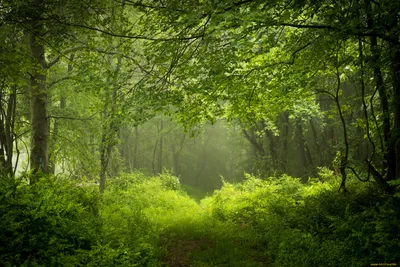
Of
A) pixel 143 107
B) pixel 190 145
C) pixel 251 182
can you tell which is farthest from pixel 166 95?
pixel 190 145

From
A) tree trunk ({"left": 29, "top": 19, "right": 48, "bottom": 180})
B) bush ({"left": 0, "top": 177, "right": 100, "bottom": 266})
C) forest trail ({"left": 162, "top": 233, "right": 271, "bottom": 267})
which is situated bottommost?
forest trail ({"left": 162, "top": 233, "right": 271, "bottom": 267})

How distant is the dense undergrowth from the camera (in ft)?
14.8

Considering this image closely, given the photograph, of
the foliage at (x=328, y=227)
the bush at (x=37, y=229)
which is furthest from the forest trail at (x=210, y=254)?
the bush at (x=37, y=229)

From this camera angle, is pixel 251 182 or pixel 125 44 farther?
pixel 251 182

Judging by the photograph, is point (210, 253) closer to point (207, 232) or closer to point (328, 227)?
point (207, 232)

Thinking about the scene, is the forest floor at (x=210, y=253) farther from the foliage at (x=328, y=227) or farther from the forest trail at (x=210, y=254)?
the foliage at (x=328, y=227)

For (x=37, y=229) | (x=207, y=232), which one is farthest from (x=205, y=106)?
(x=37, y=229)

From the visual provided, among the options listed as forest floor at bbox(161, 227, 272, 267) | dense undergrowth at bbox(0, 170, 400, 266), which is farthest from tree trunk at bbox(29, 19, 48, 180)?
forest floor at bbox(161, 227, 272, 267)

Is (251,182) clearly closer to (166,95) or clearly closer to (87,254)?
(166,95)

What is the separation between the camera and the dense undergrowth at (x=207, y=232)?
14.8 feet

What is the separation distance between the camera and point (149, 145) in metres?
40.9

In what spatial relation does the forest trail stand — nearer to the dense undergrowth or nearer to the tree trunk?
the dense undergrowth

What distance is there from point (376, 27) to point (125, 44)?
→ 4.88 metres

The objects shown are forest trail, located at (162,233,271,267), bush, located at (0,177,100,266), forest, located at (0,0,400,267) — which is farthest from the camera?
forest trail, located at (162,233,271,267)
